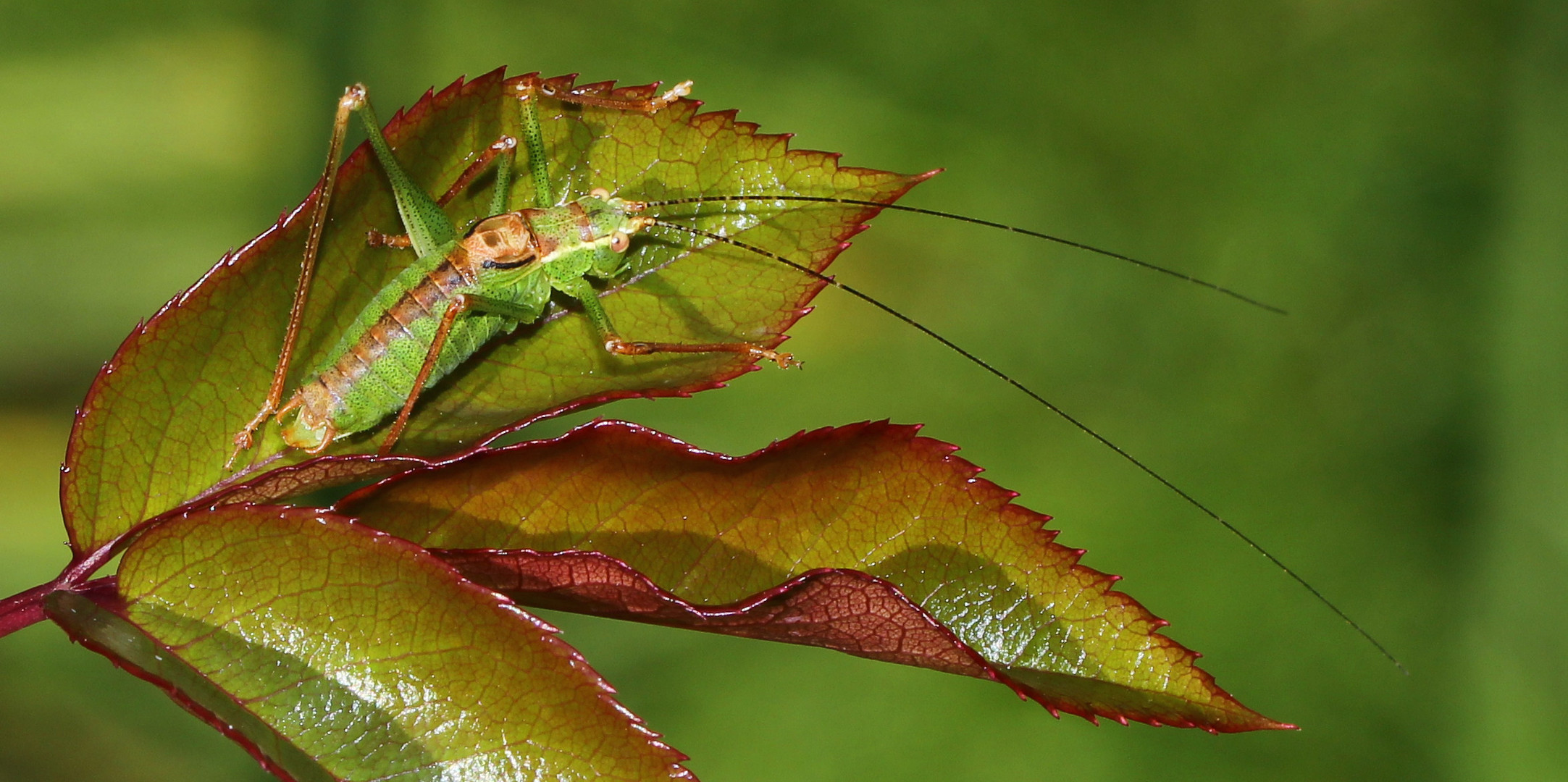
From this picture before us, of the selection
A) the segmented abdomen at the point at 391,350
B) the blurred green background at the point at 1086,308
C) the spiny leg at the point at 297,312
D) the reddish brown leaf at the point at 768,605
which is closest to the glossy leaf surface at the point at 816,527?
the reddish brown leaf at the point at 768,605

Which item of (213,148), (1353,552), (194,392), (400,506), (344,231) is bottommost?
(1353,552)

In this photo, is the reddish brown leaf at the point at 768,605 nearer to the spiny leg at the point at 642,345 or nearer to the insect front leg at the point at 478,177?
the spiny leg at the point at 642,345

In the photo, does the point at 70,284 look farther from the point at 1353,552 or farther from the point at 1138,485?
the point at 1353,552

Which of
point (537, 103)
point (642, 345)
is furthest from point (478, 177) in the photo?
point (642, 345)

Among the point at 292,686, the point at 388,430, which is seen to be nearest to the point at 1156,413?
the point at 388,430

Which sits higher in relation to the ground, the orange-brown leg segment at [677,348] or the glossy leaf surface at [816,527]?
the orange-brown leg segment at [677,348]

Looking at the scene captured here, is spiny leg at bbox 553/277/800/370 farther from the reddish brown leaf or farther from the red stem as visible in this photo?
the red stem

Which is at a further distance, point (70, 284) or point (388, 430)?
point (70, 284)

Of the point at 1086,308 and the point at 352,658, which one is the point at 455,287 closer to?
the point at 352,658
